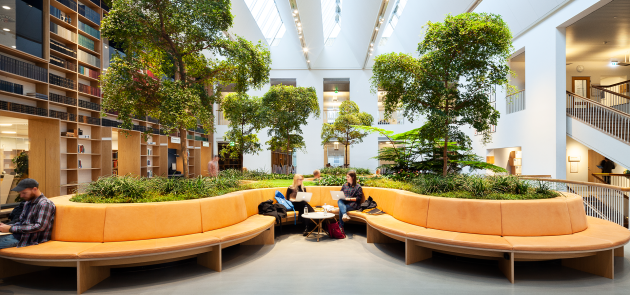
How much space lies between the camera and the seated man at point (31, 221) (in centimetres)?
336

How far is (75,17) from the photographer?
26.9 feet

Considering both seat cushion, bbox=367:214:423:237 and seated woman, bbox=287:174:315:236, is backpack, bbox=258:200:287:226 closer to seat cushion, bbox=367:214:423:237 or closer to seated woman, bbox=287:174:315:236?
seated woman, bbox=287:174:315:236

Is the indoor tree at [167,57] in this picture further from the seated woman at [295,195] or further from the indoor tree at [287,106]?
the indoor tree at [287,106]

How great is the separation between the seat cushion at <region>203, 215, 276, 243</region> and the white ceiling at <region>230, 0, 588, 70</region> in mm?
6789

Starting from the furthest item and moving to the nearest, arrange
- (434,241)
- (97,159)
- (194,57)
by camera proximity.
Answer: (97,159) → (194,57) → (434,241)

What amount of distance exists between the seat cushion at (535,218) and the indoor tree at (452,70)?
247cm

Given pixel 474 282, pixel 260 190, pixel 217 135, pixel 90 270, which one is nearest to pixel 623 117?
pixel 474 282

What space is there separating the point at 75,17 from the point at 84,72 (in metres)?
1.42

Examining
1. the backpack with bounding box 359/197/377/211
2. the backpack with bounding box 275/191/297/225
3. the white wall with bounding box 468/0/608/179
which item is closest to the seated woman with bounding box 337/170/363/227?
the backpack with bounding box 359/197/377/211

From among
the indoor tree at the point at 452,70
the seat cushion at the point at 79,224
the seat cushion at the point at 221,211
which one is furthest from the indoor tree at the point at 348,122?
the seat cushion at the point at 79,224

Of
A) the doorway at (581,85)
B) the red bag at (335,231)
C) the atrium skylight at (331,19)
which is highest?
the atrium skylight at (331,19)

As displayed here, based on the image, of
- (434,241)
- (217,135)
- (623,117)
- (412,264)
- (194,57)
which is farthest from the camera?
(217,135)

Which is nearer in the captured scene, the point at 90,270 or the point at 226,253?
the point at 90,270

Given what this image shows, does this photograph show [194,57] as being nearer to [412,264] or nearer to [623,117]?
[412,264]
